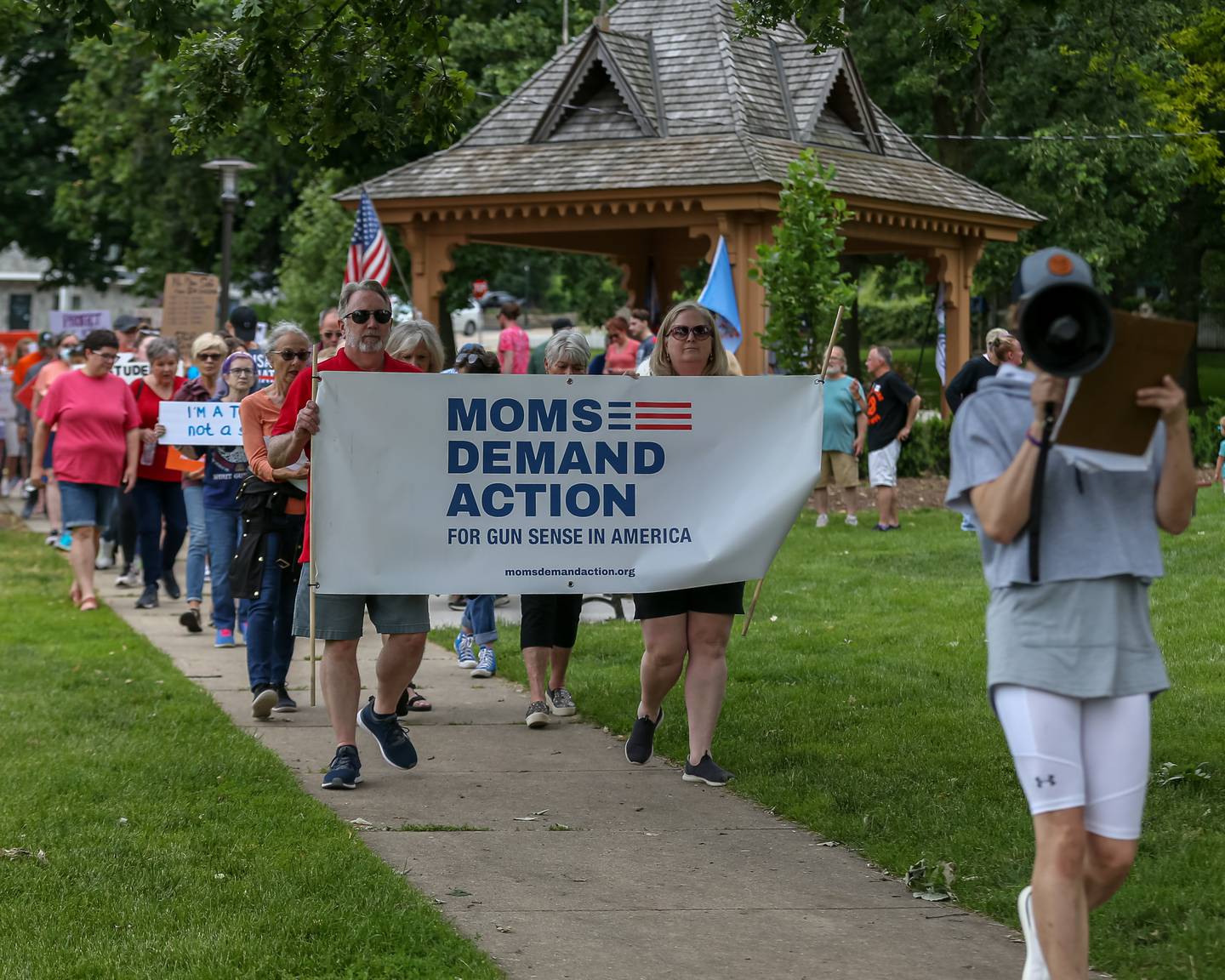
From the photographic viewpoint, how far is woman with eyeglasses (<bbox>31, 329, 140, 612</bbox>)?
1291 cm

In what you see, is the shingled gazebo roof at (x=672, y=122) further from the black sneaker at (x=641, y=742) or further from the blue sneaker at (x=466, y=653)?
the black sneaker at (x=641, y=742)

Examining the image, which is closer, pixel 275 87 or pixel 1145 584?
pixel 1145 584

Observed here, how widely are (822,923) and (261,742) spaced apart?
12.3ft

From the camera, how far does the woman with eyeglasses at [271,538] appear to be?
8.67m

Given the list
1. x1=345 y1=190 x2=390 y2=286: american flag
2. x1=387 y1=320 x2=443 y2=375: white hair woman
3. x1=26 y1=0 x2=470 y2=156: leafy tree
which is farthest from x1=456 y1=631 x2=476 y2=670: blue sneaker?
x1=345 y1=190 x2=390 y2=286: american flag

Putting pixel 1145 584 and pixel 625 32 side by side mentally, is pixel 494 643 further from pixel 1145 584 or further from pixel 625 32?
pixel 625 32

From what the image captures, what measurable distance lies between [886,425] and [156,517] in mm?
8404

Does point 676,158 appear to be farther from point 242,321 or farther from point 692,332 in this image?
point 692,332

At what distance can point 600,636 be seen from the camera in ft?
38.2

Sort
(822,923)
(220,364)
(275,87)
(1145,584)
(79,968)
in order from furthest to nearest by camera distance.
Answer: (220,364) < (275,87) < (822,923) < (79,968) < (1145,584)

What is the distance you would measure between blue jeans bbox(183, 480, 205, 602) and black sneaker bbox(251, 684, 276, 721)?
10.5ft

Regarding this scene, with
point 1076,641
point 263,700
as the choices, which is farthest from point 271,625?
point 1076,641

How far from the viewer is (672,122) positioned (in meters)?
24.4

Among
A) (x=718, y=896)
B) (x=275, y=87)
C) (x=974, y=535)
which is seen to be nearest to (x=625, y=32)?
(x=974, y=535)
